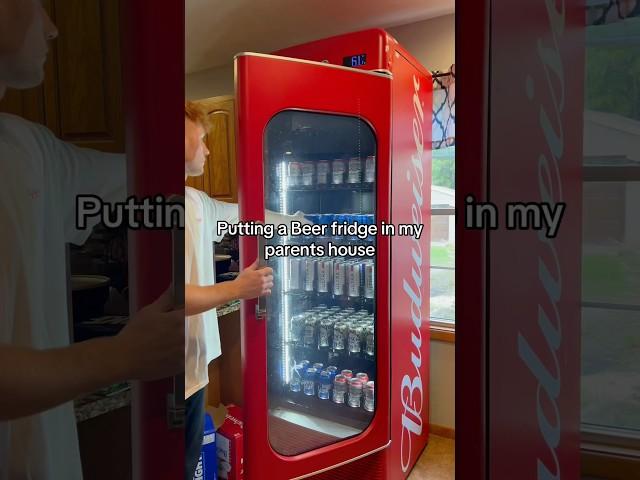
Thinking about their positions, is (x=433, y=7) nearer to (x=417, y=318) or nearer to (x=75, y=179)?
(x=417, y=318)

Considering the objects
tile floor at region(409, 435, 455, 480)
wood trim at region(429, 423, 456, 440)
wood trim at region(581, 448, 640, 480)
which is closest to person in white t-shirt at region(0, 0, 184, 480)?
wood trim at region(581, 448, 640, 480)

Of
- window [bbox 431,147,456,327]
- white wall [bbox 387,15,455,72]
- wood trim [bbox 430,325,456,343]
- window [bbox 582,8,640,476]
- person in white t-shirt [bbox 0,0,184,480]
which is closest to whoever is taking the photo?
person in white t-shirt [bbox 0,0,184,480]

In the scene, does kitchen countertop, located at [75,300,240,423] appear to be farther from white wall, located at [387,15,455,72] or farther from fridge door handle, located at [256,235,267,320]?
white wall, located at [387,15,455,72]

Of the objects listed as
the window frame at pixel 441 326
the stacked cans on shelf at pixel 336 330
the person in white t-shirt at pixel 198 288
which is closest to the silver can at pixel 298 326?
the stacked cans on shelf at pixel 336 330

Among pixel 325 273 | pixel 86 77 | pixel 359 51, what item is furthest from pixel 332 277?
pixel 86 77

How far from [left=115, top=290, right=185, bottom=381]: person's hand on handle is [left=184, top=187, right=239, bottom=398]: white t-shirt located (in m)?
1.30

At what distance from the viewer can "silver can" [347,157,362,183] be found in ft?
7.54

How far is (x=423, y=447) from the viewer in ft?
9.23

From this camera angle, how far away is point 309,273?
2414mm

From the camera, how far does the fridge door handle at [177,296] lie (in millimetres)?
412

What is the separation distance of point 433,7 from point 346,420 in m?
2.40

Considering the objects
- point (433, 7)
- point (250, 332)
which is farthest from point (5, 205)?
point (433, 7)

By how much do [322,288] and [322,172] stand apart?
0.61m

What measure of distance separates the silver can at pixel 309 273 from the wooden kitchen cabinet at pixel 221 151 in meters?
1.21
